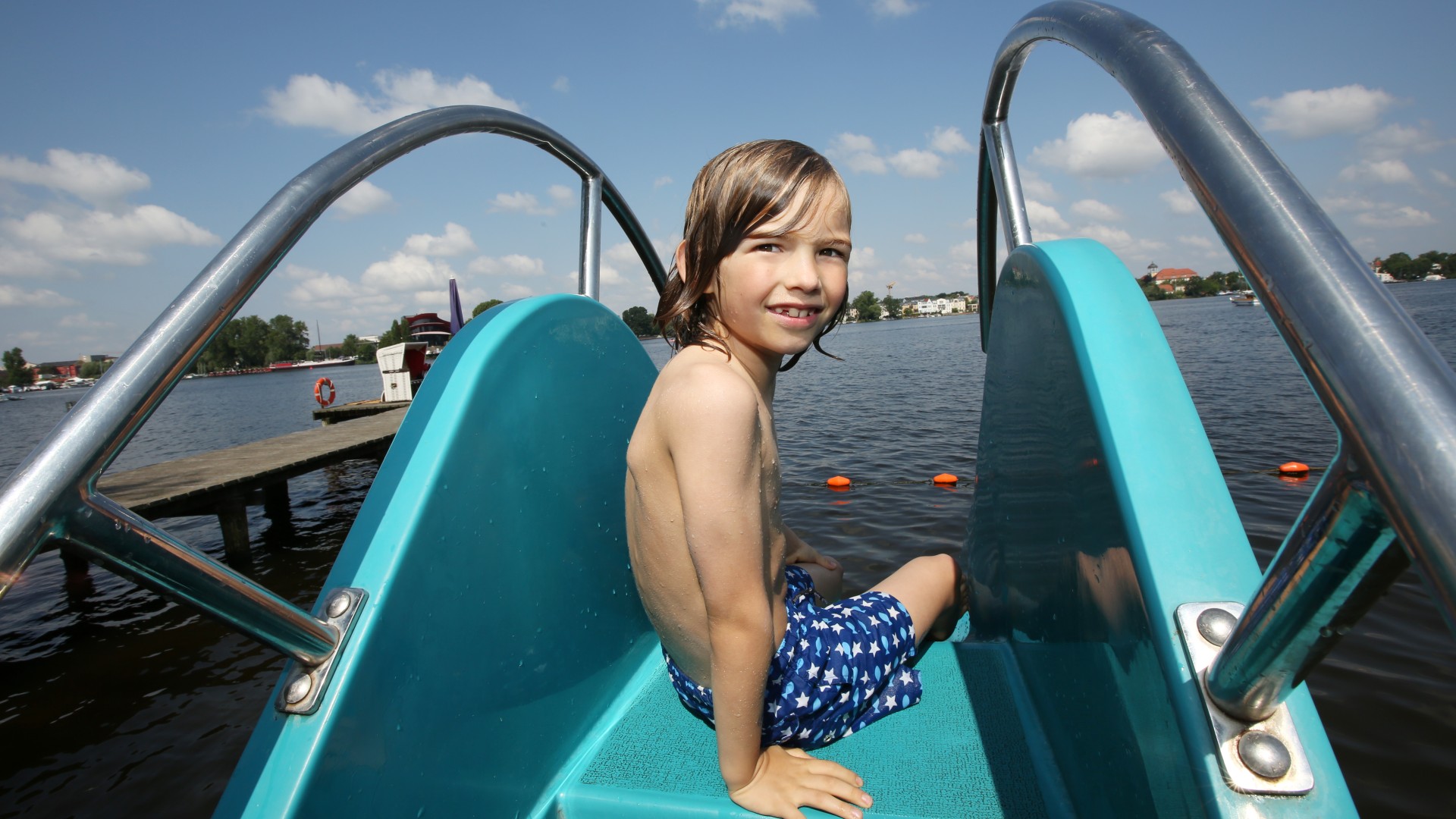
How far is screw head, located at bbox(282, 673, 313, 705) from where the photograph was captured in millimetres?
995

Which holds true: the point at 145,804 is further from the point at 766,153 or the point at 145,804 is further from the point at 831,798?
the point at 766,153

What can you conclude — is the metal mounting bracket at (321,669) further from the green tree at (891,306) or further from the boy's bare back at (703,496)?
the green tree at (891,306)

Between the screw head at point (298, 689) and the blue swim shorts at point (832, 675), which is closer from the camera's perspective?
the screw head at point (298, 689)

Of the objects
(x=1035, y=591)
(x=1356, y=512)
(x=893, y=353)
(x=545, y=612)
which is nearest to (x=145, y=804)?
(x=545, y=612)

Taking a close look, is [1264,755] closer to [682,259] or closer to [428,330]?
[682,259]

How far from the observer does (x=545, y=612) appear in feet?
4.92

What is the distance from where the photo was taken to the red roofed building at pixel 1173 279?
102m

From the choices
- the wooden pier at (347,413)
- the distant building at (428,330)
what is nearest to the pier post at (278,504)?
the wooden pier at (347,413)

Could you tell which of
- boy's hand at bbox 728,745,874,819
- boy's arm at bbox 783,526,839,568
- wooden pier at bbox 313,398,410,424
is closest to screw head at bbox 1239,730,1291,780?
boy's hand at bbox 728,745,874,819

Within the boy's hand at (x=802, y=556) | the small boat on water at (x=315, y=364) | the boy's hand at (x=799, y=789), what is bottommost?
the small boat on water at (x=315, y=364)

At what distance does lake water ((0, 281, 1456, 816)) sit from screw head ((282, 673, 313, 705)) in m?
0.46

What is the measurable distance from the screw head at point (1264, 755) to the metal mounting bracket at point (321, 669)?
1074mm

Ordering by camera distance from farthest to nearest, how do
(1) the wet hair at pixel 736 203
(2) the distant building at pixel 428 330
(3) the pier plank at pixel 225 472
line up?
1. (2) the distant building at pixel 428 330
2. (3) the pier plank at pixel 225 472
3. (1) the wet hair at pixel 736 203

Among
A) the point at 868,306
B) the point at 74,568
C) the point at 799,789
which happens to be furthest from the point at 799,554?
the point at 868,306
